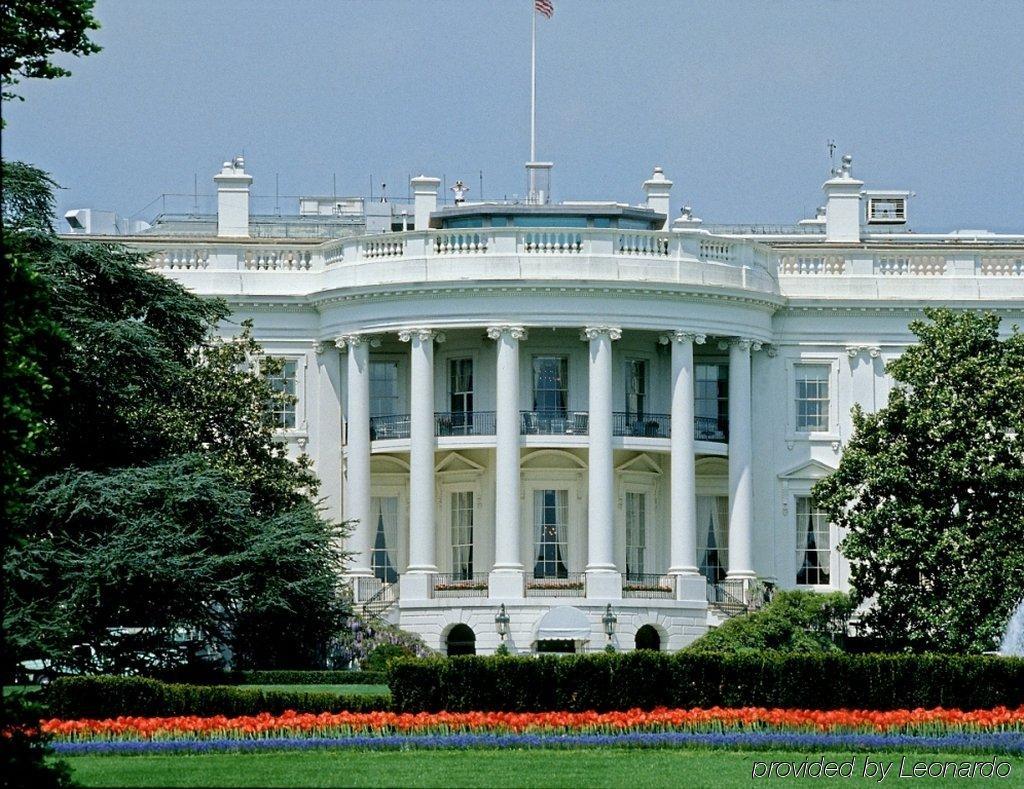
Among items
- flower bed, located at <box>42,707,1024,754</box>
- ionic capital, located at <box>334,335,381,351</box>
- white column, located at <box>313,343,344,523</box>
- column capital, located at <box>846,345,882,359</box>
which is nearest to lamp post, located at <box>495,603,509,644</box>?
white column, located at <box>313,343,344,523</box>

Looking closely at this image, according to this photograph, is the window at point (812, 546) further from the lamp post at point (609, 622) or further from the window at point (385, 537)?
the window at point (385, 537)

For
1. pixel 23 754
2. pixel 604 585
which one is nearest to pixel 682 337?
pixel 604 585

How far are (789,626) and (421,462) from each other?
10653 millimetres

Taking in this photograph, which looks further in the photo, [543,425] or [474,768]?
[543,425]

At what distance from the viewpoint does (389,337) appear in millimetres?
69312

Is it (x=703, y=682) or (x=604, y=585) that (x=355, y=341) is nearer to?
(x=604, y=585)

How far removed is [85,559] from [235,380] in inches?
519

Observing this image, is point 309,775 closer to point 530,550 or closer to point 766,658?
point 766,658

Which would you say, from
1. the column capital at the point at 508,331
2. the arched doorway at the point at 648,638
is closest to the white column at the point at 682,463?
the arched doorway at the point at 648,638

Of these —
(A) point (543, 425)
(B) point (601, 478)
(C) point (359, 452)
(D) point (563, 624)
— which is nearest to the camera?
(D) point (563, 624)

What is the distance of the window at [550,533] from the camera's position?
67.7m

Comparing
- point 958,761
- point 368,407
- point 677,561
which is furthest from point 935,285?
point 958,761

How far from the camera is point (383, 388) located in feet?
230

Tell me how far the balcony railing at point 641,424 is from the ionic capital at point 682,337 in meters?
2.25
